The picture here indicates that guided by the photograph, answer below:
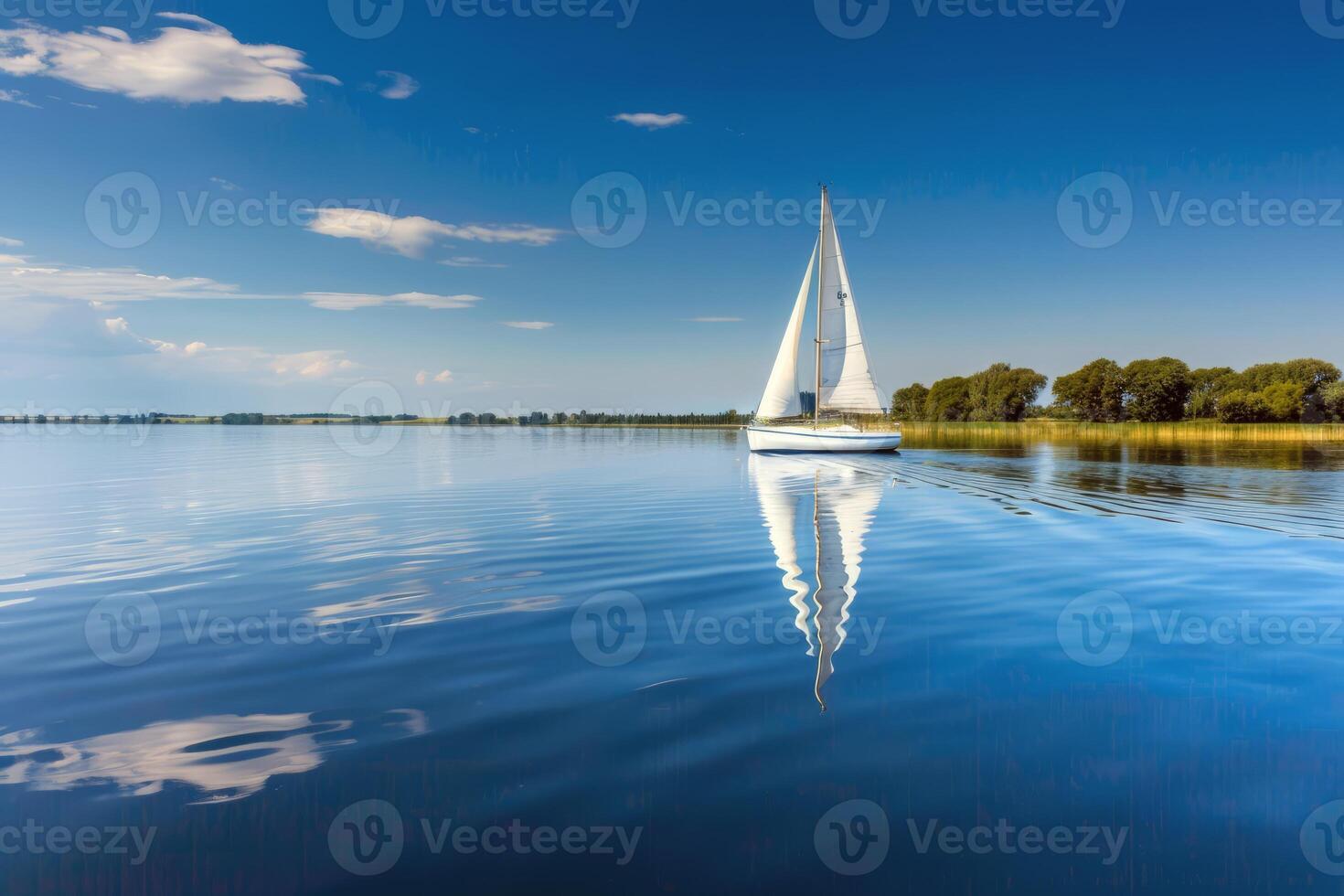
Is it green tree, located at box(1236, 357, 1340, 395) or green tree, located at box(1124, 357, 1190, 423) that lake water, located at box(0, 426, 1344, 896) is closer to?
green tree, located at box(1124, 357, 1190, 423)

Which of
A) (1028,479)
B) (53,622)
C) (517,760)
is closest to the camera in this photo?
(517,760)

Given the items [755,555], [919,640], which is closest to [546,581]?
[755,555]

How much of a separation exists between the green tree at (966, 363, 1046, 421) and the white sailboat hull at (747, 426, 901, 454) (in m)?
117

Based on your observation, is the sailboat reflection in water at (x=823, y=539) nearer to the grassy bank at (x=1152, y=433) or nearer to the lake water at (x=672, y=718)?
the lake water at (x=672, y=718)

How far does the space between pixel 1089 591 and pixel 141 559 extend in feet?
61.0

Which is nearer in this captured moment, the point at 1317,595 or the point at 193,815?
the point at 193,815

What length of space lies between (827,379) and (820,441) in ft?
24.3

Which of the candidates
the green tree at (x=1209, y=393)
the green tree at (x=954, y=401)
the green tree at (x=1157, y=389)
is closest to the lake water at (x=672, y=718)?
the green tree at (x=1157, y=389)

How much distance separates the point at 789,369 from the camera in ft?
214

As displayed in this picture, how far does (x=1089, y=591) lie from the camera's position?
460 inches

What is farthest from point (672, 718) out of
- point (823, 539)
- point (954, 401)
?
point (954, 401)

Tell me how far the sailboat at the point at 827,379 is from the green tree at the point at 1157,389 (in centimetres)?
10034

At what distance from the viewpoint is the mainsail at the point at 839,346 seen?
60.6m

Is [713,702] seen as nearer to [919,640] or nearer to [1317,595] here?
[919,640]
